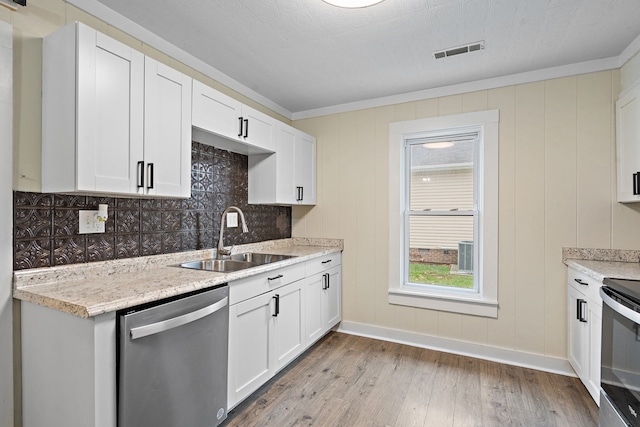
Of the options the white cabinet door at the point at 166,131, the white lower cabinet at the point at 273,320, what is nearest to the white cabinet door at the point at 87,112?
the white cabinet door at the point at 166,131

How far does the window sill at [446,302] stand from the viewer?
287 centimetres

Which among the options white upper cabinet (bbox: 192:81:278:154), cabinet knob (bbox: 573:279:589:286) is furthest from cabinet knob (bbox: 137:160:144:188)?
cabinet knob (bbox: 573:279:589:286)

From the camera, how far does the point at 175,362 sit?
1.53m

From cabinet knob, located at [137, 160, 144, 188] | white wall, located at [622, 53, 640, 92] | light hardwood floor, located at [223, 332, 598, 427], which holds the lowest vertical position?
light hardwood floor, located at [223, 332, 598, 427]

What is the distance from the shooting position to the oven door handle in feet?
4.70

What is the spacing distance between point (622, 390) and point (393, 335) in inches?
74.7

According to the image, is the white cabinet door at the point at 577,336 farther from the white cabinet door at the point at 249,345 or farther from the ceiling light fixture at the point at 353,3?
the ceiling light fixture at the point at 353,3

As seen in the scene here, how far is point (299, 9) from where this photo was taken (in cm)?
188

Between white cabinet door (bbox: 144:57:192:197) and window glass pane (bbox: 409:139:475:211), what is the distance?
222 cm

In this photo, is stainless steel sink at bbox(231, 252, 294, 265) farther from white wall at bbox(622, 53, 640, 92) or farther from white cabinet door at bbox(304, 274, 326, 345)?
white wall at bbox(622, 53, 640, 92)

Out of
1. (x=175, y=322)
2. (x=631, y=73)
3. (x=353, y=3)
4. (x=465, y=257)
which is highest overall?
(x=353, y=3)

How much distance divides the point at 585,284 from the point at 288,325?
84.2 inches

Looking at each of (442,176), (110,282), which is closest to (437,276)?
(442,176)

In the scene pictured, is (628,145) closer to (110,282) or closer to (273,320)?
(273,320)
